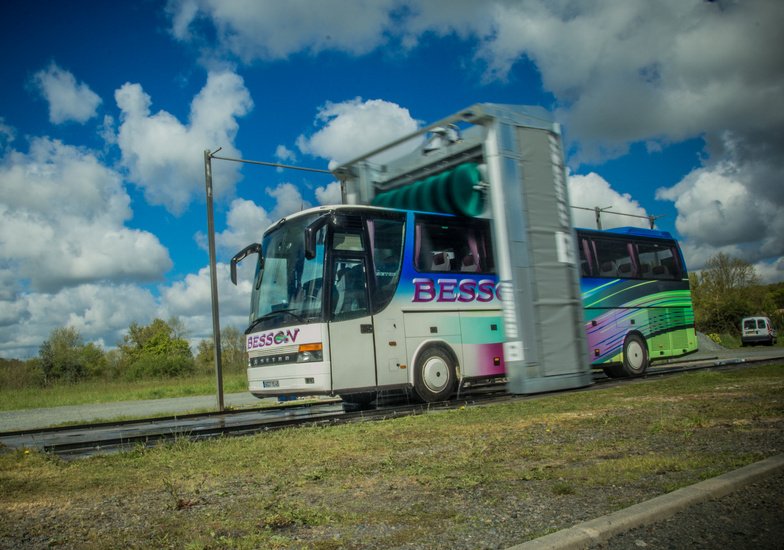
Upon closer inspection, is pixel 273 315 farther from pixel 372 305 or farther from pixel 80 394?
pixel 80 394

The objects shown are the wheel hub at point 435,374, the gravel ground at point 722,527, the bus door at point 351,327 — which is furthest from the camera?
the wheel hub at point 435,374

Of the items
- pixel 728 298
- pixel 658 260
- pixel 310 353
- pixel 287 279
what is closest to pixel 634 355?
pixel 658 260

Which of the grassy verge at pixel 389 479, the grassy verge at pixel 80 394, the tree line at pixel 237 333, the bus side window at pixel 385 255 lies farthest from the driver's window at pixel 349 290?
the tree line at pixel 237 333

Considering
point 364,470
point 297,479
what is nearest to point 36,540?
point 297,479

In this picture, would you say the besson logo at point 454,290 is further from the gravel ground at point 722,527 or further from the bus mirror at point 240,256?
the gravel ground at point 722,527

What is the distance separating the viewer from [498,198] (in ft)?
27.8

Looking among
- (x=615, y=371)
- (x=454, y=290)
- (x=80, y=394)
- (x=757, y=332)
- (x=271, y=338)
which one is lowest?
(x=615, y=371)

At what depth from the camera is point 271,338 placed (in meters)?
11.5

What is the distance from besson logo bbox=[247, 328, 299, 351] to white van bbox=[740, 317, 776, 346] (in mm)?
43128

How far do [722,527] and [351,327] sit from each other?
806 cm

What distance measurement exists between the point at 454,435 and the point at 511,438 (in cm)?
75

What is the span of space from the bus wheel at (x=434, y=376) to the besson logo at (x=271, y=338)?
2.45 m

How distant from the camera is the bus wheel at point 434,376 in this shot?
1164 cm

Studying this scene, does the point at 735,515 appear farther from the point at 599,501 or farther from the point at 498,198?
the point at 498,198
